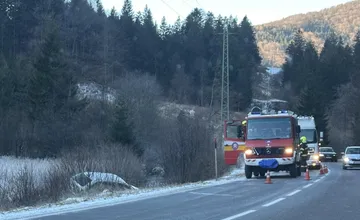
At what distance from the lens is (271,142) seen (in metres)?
27.7

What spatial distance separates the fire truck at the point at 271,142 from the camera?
1086 inches

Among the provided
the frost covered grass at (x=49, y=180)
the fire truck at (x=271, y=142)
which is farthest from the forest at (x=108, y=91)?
the fire truck at (x=271, y=142)

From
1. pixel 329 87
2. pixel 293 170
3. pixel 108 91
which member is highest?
pixel 329 87

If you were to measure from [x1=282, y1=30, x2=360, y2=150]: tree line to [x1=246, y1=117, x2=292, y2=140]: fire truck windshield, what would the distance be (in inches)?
2055

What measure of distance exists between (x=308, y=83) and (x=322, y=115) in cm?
1058

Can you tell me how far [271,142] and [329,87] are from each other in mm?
84584

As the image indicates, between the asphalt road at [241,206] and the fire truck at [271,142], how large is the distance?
7.07 metres

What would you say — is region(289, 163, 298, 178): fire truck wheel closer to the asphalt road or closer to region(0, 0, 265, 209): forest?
region(0, 0, 265, 209): forest

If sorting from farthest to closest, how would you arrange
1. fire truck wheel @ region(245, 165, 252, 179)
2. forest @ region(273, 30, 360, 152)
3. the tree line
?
1. the tree line
2. forest @ region(273, 30, 360, 152)
3. fire truck wheel @ region(245, 165, 252, 179)

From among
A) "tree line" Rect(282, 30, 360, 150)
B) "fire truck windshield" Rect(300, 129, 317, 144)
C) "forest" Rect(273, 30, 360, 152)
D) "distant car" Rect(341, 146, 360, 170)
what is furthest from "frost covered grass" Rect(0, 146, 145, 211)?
"tree line" Rect(282, 30, 360, 150)

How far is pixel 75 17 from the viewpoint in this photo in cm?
9412

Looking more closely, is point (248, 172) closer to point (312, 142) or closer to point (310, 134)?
point (312, 142)

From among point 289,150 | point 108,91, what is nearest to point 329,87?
point 108,91

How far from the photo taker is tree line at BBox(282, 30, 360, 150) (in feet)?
296
